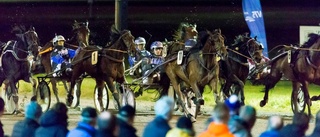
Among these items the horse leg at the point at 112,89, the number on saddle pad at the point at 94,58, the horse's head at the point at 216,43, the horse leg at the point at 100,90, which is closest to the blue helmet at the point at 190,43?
the horse's head at the point at 216,43

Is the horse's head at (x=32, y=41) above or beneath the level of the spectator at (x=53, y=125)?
above

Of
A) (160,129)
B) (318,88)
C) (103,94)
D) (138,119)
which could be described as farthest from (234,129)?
(318,88)

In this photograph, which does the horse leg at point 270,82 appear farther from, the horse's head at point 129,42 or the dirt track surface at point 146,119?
the horse's head at point 129,42

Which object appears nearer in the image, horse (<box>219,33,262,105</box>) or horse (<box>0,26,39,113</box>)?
horse (<box>219,33,262,105</box>)

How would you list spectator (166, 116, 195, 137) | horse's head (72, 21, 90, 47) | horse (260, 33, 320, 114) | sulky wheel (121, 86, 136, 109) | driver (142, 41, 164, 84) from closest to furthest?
spectator (166, 116, 195, 137)
horse (260, 33, 320, 114)
sulky wheel (121, 86, 136, 109)
driver (142, 41, 164, 84)
horse's head (72, 21, 90, 47)

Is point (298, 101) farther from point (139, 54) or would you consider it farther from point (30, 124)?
point (30, 124)

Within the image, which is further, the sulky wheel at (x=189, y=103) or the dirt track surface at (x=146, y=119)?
the sulky wheel at (x=189, y=103)

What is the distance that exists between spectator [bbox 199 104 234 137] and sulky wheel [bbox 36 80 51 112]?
12713mm

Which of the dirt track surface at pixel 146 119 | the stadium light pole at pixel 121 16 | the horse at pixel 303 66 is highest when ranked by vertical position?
the stadium light pole at pixel 121 16

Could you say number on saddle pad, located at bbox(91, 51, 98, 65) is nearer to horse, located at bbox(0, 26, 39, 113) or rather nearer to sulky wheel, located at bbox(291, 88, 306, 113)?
horse, located at bbox(0, 26, 39, 113)

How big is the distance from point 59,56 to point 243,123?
13.1 meters

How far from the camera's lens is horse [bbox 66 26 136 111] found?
1927 cm

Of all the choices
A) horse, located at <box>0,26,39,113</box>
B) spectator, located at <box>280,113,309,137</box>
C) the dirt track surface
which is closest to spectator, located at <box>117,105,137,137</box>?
spectator, located at <box>280,113,309,137</box>

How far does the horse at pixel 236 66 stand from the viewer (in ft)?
66.9
